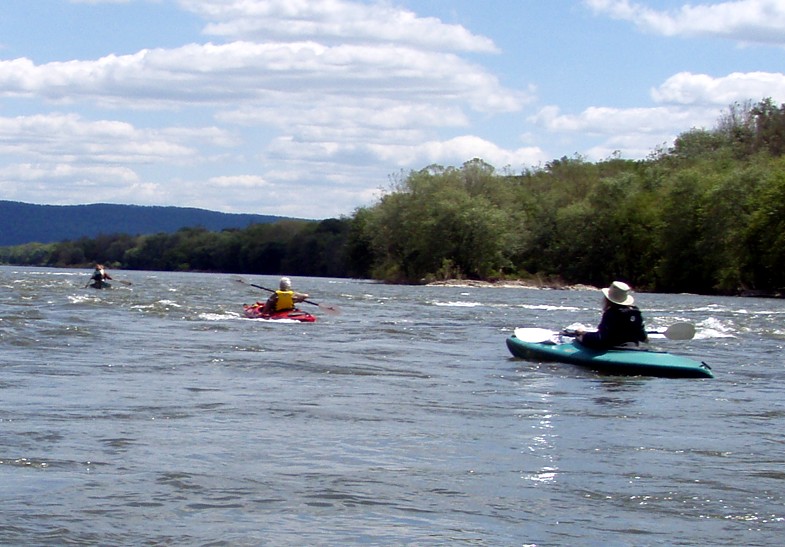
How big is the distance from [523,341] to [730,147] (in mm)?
54619

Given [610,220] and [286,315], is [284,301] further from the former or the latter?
[610,220]

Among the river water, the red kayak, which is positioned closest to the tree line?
the red kayak

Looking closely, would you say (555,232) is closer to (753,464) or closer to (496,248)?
(496,248)

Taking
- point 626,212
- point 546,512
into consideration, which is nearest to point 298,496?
point 546,512

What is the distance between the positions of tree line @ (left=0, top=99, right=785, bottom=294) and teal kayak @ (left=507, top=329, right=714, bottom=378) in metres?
37.1

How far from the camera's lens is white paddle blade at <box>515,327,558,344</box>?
14727 mm

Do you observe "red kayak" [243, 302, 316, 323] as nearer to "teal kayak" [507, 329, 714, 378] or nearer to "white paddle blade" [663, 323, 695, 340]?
"teal kayak" [507, 329, 714, 378]

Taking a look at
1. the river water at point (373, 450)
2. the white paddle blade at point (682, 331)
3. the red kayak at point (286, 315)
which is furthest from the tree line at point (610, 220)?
the river water at point (373, 450)

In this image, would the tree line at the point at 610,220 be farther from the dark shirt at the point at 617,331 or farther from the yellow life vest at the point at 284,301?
the dark shirt at the point at 617,331

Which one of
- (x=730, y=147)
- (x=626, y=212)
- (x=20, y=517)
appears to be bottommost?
(x=20, y=517)

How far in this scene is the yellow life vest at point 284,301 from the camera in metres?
21.9

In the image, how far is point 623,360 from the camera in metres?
12.9

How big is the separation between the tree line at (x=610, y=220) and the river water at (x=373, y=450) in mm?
38784

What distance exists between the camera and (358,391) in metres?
11.1
